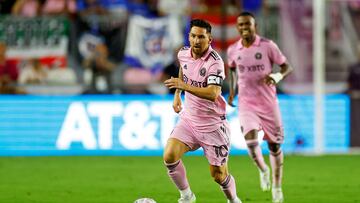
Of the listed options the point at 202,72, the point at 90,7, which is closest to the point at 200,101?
the point at 202,72

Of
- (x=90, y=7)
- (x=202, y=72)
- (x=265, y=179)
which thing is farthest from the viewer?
(x=90, y=7)

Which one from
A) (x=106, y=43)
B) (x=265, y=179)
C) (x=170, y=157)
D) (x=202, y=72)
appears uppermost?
(x=202, y=72)

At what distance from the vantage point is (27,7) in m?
21.4

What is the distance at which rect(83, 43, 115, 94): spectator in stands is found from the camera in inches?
808

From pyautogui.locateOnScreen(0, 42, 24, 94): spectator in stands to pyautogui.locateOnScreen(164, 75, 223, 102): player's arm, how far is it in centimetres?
1032

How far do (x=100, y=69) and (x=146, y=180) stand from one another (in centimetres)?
583

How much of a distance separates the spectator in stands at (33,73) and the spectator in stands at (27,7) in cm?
98

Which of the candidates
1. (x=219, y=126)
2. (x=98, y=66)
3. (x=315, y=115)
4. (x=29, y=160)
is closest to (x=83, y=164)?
(x=29, y=160)

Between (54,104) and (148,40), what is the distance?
8.35ft

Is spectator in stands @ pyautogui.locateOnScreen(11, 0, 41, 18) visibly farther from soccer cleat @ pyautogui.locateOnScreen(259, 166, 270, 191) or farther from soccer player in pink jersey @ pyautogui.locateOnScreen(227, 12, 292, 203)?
soccer cleat @ pyautogui.locateOnScreen(259, 166, 270, 191)

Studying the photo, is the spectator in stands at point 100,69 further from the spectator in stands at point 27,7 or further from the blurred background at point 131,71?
the spectator in stands at point 27,7

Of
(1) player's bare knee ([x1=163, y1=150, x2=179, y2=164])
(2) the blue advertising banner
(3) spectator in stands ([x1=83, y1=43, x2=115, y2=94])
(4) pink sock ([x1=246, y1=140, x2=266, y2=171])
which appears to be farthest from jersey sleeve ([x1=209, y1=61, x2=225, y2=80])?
(3) spectator in stands ([x1=83, y1=43, x2=115, y2=94])

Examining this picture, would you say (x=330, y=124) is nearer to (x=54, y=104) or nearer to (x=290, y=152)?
(x=290, y=152)

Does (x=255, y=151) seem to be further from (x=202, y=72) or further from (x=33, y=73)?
(x=33, y=73)
